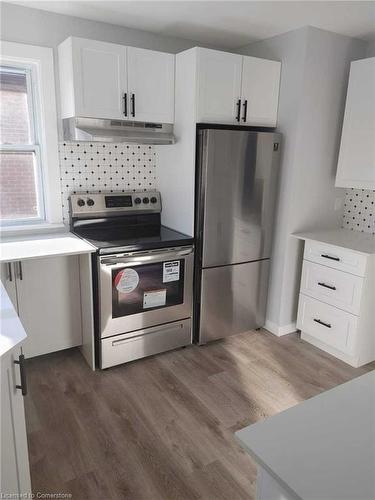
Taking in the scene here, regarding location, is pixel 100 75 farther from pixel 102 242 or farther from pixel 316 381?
pixel 316 381

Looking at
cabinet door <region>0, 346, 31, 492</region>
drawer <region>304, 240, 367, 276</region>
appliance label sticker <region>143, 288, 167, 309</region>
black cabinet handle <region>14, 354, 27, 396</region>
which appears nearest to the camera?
cabinet door <region>0, 346, 31, 492</region>

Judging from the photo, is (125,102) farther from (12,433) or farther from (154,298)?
(12,433)

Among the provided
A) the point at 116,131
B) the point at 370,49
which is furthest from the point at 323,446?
the point at 370,49

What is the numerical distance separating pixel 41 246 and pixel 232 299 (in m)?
1.49

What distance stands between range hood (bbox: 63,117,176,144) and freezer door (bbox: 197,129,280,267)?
0.32 m

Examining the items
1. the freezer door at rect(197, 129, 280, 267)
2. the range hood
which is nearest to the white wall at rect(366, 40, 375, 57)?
the freezer door at rect(197, 129, 280, 267)

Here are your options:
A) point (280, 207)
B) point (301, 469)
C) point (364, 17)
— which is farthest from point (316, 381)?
point (364, 17)

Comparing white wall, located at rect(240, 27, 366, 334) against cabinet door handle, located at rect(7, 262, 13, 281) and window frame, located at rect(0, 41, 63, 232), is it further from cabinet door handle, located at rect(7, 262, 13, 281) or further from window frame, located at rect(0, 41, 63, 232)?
cabinet door handle, located at rect(7, 262, 13, 281)

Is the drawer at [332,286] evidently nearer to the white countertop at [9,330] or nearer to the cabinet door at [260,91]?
the cabinet door at [260,91]

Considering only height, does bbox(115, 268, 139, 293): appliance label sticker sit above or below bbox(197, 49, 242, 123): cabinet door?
below

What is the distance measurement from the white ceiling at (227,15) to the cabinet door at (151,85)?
0.79ft

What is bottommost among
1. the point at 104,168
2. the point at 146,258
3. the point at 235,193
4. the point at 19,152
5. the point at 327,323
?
the point at 327,323

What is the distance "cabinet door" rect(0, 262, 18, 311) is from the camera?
2.40 m

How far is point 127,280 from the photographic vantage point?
2.59m
